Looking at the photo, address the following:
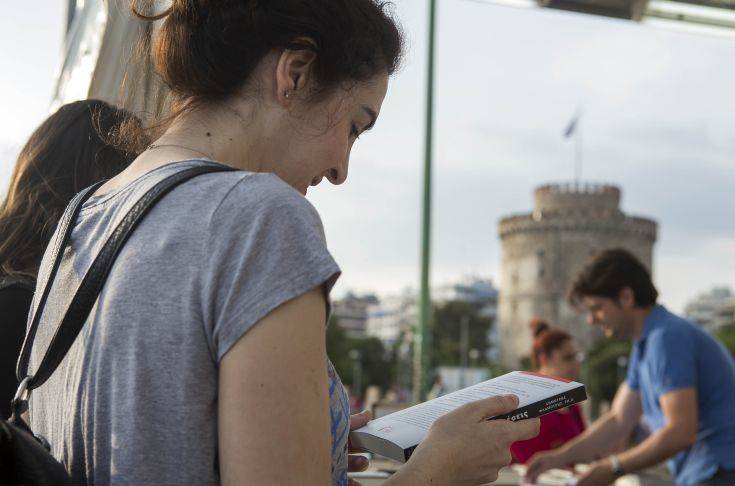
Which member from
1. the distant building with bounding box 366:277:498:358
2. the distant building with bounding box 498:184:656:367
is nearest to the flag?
the distant building with bounding box 498:184:656:367

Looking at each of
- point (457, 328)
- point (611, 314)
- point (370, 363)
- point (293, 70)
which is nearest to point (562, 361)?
point (611, 314)

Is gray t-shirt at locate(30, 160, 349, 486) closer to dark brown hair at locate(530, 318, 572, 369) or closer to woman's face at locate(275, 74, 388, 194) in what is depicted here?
woman's face at locate(275, 74, 388, 194)

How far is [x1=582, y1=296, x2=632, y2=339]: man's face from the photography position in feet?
11.4

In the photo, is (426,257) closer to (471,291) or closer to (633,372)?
(633,372)

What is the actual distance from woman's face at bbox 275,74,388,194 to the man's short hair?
8.25 ft

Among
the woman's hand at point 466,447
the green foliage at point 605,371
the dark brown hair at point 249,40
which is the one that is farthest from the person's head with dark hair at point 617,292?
the green foliage at point 605,371

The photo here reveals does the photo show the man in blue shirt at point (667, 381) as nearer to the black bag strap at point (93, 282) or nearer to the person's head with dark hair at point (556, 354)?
the person's head with dark hair at point (556, 354)

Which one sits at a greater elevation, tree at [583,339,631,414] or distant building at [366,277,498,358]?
tree at [583,339,631,414]

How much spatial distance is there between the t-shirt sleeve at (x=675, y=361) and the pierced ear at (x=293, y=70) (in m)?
2.44

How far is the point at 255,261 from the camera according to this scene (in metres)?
0.81

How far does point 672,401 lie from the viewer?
3.09 m

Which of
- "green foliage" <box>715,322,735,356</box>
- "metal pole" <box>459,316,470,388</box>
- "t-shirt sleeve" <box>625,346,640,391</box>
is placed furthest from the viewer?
"metal pole" <box>459,316,470,388</box>

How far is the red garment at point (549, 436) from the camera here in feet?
14.2

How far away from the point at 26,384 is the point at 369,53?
0.56 metres
